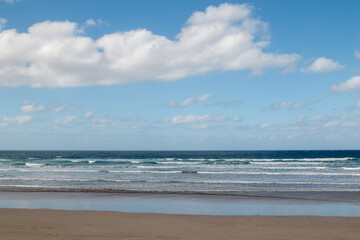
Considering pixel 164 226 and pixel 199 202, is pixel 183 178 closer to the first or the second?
pixel 199 202

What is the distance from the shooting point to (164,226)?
30.3ft

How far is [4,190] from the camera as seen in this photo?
18.4 metres

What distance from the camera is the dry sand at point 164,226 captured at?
8.13 meters

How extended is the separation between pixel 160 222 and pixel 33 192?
10.9m

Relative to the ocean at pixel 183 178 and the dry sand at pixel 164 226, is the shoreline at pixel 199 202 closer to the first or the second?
the dry sand at pixel 164 226

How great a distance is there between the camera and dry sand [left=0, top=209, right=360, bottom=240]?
8133 millimetres

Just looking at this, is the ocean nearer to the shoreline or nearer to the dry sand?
the shoreline

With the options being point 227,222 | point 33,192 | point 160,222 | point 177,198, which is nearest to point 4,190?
point 33,192

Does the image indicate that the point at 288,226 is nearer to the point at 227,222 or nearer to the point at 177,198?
the point at 227,222

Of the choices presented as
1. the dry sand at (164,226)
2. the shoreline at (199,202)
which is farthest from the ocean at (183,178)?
the dry sand at (164,226)

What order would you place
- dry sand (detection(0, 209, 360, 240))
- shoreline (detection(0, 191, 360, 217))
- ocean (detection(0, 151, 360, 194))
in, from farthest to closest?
1. ocean (detection(0, 151, 360, 194))
2. shoreline (detection(0, 191, 360, 217))
3. dry sand (detection(0, 209, 360, 240))

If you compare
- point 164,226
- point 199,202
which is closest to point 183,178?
point 199,202

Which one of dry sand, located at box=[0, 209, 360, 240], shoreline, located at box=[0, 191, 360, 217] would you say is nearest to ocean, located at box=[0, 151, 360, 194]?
shoreline, located at box=[0, 191, 360, 217]

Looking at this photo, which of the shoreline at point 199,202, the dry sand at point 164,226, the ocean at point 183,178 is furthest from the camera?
the ocean at point 183,178
